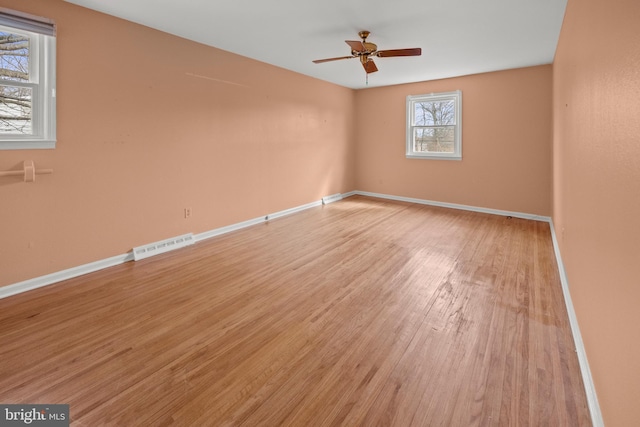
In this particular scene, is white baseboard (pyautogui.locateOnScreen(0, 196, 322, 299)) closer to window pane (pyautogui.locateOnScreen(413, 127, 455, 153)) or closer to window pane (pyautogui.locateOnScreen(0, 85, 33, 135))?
window pane (pyautogui.locateOnScreen(0, 85, 33, 135))

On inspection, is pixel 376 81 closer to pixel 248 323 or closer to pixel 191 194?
pixel 191 194

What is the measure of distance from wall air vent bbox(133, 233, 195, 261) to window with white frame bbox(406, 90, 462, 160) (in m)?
4.68

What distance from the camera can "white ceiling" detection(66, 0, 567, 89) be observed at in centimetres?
297

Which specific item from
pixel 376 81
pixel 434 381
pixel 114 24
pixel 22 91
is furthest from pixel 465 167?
pixel 22 91

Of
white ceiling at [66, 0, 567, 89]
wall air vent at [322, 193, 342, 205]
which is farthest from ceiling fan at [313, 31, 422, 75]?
wall air vent at [322, 193, 342, 205]

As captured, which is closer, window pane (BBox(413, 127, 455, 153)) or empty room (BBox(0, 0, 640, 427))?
empty room (BBox(0, 0, 640, 427))

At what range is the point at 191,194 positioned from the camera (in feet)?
13.5

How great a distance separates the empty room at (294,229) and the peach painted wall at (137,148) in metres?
0.02

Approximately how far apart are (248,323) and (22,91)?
2730mm

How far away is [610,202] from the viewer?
4.55ft

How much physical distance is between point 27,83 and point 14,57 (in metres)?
0.21

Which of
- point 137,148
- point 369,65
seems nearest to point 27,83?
point 137,148

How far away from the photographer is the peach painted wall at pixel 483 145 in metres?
5.18

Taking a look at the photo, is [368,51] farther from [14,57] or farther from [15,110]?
[15,110]
